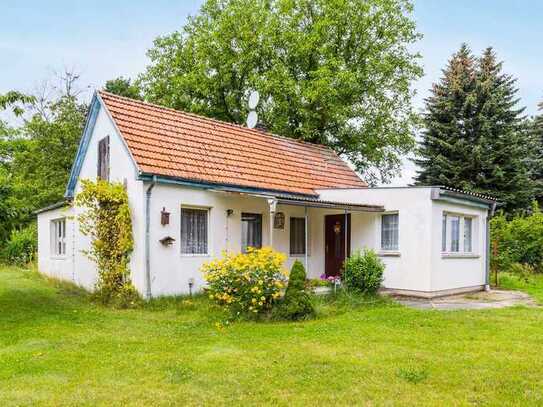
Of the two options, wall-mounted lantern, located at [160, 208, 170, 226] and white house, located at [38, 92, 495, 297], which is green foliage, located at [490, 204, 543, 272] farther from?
wall-mounted lantern, located at [160, 208, 170, 226]

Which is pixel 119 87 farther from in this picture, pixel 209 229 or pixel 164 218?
pixel 164 218

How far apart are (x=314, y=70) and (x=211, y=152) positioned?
1296cm

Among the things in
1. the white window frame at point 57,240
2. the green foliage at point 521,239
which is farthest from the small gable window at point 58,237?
the green foliage at point 521,239

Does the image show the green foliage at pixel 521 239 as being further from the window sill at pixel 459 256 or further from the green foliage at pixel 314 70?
the green foliage at pixel 314 70

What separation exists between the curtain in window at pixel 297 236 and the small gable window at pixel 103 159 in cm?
571

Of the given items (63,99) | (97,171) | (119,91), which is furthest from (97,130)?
(119,91)

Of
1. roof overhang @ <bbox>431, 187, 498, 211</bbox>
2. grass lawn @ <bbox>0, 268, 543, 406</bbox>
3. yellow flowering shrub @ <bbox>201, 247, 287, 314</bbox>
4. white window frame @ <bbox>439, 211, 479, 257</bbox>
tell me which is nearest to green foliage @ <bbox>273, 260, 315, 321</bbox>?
yellow flowering shrub @ <bbox>201, 247, 287, 314</bbox>

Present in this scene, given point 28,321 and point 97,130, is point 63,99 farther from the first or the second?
point 28,321

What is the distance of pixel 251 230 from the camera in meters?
14.6

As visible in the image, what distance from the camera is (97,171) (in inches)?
563

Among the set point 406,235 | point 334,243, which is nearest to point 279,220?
point 334,243

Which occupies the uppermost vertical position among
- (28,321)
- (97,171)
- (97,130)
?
(97,130)

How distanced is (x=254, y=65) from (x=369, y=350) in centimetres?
2157

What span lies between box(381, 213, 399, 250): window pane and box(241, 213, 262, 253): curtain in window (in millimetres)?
3600
